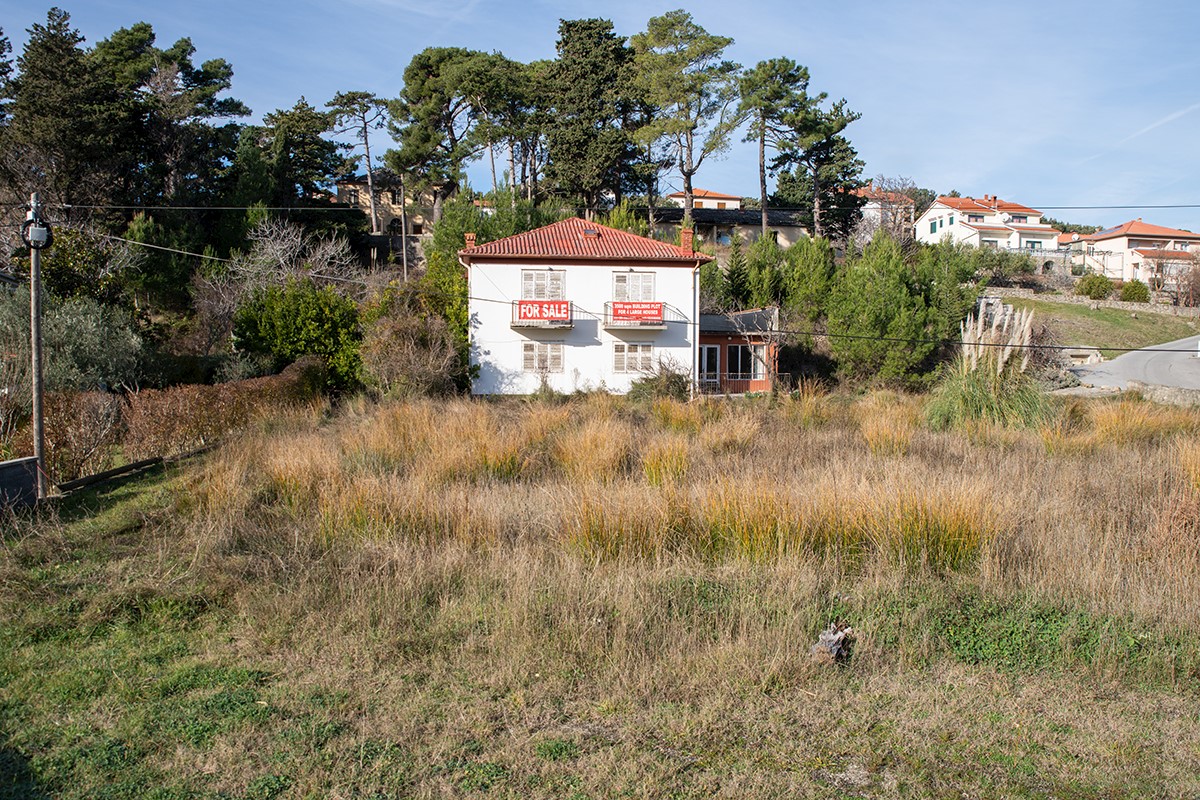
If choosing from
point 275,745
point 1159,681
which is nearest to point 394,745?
point 275,745

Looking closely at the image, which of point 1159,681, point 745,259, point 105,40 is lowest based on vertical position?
point 1159,681

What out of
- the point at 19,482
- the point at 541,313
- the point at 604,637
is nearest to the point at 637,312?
the point at 541,313

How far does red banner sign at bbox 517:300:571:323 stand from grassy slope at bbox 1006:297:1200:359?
2640 cm

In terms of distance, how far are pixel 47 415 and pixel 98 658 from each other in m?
7.76

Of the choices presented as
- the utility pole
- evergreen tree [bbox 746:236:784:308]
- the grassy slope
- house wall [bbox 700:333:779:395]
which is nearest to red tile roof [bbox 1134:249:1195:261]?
the grassy slope

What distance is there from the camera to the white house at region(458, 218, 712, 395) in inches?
1141

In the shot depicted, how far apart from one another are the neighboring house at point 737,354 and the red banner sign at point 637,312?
3756 mm

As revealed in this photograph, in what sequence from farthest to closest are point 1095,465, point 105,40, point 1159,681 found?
point 105,40 → point 1095,465 → point 1159,681

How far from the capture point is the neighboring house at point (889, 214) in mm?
49281

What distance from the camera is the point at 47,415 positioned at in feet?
36.4

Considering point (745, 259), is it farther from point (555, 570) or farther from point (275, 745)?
point (275, 745)

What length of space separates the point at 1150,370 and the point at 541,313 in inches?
1071

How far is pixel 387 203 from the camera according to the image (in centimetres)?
5391

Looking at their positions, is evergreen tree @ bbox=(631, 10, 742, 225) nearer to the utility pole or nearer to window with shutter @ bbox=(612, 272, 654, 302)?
window with shutter @ bbox=(612, 272, 654, 302)
